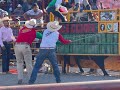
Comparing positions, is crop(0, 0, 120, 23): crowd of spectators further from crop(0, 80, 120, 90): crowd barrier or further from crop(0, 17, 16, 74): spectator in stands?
crop(0, 80, 120, 90): crowd barrier

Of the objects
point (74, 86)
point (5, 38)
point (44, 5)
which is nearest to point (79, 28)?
point (5, 38)

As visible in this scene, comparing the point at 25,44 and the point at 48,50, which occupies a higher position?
the point at 25,44

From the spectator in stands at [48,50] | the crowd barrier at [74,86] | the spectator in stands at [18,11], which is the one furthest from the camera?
the spectator in stands at [18,11]

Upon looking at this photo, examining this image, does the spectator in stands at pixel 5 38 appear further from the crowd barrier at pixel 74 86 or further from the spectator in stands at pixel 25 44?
the crowd barrier at pixel 74 86

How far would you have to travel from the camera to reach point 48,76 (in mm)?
12273

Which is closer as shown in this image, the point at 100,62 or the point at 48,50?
the point at 48,50

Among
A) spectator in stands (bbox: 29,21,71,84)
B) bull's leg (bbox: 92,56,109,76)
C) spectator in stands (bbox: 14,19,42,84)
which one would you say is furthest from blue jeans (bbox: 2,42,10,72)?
spectator in stands (bbox: 29,21,71,84)

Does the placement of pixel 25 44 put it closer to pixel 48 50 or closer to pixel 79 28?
pixel 48 50

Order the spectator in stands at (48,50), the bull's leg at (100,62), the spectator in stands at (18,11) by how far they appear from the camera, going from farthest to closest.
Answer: the spectator in stands at (18,11)
the bull's leg at (100,62)
the spectator in stands at (48,50)

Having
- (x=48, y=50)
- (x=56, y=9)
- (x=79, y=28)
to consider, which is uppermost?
(x=56, y=9)

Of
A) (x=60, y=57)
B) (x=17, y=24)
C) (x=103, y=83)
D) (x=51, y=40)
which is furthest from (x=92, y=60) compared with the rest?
(x=103, y=83)

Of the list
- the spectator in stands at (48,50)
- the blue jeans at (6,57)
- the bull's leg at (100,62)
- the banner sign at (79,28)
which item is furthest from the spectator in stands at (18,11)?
the spectator in stands at (48,50)

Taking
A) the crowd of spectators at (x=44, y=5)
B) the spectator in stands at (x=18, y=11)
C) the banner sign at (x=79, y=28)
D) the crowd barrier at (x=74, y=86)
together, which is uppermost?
the crowd of spectators at (x=44, y=5)

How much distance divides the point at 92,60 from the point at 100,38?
0.72 metres
